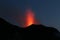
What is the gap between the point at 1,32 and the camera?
87.1 m

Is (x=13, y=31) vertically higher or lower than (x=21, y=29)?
lower

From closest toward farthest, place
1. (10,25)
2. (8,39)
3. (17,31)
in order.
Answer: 1. (8,39)
2. (17,31)
3. (10,25)

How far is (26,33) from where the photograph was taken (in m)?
94.3

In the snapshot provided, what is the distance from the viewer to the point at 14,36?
284 feet

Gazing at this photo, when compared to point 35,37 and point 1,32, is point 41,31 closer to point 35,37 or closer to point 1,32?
point 35,37

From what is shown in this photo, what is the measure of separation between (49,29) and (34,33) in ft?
30.6

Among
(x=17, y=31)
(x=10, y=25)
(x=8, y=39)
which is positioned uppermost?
(x=10, y=25)

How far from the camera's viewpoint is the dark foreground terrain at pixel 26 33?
85.9 m

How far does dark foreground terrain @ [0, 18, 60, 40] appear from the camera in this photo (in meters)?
85.9

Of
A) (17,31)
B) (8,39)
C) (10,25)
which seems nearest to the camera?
(8,39)

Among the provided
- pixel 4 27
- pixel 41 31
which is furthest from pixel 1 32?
pixel 41 31

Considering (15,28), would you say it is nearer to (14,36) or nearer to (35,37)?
(14,36)

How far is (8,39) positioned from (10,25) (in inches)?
570

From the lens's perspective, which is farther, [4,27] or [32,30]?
[32,30]
